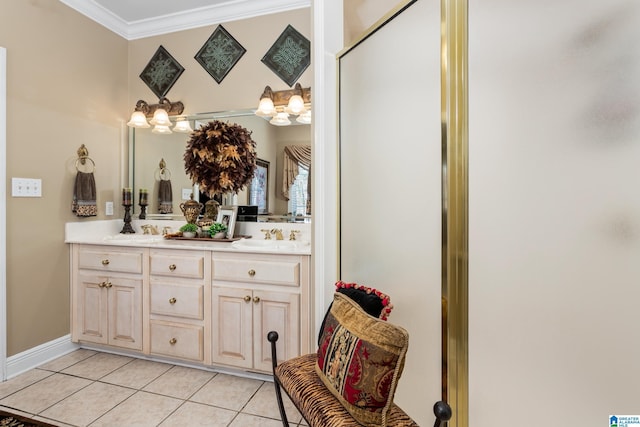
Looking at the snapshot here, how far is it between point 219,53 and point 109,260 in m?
1.86

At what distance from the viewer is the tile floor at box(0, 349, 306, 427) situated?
5.49 ft

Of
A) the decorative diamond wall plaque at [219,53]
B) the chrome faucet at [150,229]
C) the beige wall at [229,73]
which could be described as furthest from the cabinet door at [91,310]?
the decorative diamond wall plaque at [219,53]

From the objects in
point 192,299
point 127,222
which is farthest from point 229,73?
point 192,299

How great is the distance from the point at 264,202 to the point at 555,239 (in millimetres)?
2045

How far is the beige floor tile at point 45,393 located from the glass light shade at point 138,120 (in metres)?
1.98

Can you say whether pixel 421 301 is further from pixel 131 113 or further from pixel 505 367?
pixel 131 113

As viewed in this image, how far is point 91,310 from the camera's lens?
237 cm

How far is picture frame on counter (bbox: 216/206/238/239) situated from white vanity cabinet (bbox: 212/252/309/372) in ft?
1.55

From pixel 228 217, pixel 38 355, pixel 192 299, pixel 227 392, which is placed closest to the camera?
pixel 227 392

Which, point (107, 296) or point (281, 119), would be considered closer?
point (107, 296)

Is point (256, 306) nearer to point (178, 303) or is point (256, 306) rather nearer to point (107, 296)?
point (178, 303)

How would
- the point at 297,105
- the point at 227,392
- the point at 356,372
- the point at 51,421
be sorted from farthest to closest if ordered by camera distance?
the point at 297,105 < the point at 227,392 < the point at 51,421 < the point at 356,372

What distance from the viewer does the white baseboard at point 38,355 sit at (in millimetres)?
2070

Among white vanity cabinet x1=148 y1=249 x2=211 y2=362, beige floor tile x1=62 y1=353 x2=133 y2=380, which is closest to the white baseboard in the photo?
beige floor tile x1=62 y1=353 x2=133 y2=380
